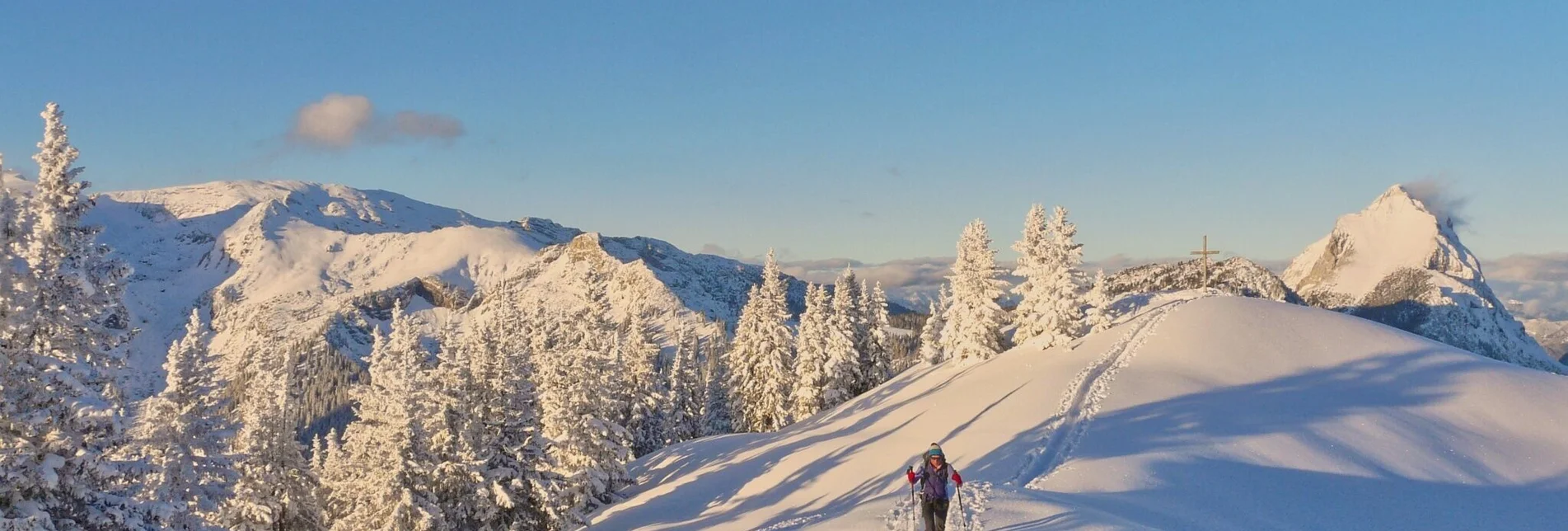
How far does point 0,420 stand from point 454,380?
64.3 ft

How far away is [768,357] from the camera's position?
201 feet

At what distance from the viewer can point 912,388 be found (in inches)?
1986

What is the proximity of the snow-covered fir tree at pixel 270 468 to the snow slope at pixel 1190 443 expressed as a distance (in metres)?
12.8

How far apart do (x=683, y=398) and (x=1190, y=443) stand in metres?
43.6

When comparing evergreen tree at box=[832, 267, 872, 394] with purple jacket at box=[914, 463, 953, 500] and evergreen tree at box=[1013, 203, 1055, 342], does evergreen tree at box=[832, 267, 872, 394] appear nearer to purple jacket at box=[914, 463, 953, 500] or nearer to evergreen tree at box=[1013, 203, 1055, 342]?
evergreen tree at box=[1013, 203, 1055, 342]

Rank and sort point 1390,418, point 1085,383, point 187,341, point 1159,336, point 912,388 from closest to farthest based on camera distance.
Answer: point 187,341 < point 1390,418 < point 1085,383 < point 1159,336 < point 912,388

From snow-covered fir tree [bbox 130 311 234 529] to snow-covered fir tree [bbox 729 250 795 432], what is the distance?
37.2 meters

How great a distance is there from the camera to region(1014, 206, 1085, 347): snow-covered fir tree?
160ft

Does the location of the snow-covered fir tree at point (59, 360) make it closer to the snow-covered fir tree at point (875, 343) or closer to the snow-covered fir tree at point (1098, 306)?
the snow-covered fir tree at point (1098, 306)

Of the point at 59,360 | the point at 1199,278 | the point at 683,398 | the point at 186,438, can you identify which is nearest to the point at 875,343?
the point at 683,398

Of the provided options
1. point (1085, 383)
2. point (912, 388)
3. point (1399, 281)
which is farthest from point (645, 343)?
point (1399, 281)

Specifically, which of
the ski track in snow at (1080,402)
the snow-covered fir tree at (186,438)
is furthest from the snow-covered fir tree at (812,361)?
the snow-covered fir tree at (186,438)

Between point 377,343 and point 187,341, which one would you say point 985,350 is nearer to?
point 377,343

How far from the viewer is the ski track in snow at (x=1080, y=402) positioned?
26188 millimetres
